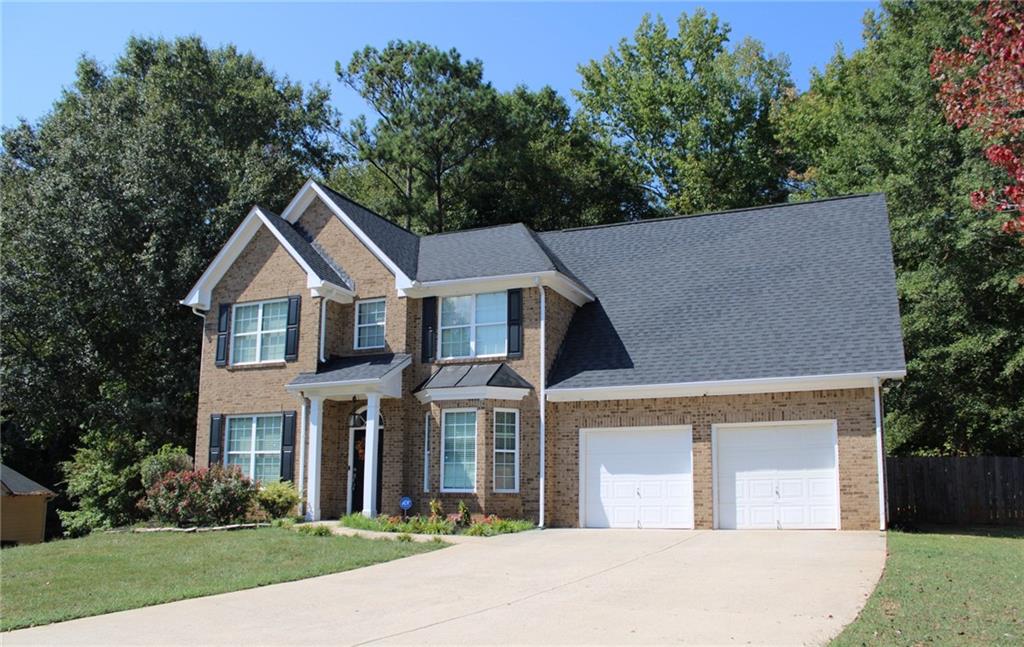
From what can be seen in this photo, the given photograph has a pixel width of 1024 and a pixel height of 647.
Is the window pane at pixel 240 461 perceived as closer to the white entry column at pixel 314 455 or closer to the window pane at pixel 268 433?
the window pane at pixel 268 433

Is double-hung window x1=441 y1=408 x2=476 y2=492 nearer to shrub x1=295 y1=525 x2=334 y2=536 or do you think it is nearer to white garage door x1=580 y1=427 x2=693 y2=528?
white garage door x1=580 y1=427 x2=693 y2=528

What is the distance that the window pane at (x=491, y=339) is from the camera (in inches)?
868

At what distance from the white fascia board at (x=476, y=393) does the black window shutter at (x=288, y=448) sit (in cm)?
404

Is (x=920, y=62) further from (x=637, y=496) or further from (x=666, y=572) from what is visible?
(x=666, y=572)

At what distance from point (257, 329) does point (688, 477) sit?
1227cm

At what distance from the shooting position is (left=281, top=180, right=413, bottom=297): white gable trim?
22.9 metres

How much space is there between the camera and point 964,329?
2547cm

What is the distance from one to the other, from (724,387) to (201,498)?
12.3 m

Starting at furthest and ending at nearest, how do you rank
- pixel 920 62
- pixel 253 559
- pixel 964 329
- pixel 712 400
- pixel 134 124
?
pixel 134 124, pixel 920 62, pixel 964 329, pixel 712 400, pixel 253 559

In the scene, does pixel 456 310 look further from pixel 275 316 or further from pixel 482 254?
pixel 275 316

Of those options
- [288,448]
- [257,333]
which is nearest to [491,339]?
[288,448]

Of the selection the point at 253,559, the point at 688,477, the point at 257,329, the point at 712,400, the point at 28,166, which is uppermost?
the point at 28,166

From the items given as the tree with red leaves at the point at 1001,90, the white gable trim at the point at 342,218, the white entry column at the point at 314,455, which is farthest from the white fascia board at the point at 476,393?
the tree with red leaves at the point at 1001,90

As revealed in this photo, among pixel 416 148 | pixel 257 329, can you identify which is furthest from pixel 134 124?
pixel 257 329
